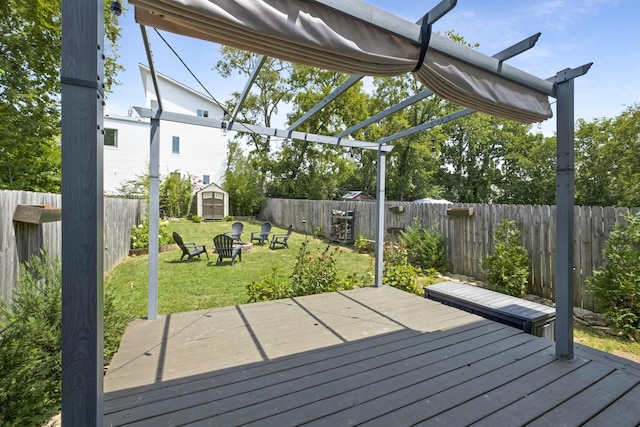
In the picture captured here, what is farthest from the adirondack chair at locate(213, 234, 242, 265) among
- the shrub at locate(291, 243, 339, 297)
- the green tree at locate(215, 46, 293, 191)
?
the green tree at locate(215, 46, 293, 191)

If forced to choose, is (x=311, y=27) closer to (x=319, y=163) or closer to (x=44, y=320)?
(x=44, y=320)

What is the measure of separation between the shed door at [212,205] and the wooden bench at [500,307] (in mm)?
14542

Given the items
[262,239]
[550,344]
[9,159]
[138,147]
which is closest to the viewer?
[550,344]

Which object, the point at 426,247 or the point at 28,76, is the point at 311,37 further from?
the point at 28,76

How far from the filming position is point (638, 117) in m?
13.1

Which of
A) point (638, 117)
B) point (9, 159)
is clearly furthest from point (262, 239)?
point (638, 117)

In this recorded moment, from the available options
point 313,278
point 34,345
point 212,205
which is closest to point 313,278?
point 313,278

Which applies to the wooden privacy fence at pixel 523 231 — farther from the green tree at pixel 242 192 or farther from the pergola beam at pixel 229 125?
the green tree at pixel 242 192

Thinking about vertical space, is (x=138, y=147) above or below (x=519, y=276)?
above

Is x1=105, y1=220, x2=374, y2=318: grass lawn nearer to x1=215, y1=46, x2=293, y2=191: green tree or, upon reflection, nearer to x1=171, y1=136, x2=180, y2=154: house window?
x1=171, y1=136, x2=180, y2=154: house window

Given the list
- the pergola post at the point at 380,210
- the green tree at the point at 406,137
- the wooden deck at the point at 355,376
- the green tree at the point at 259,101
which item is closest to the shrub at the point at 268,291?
the wooden deck at the point at 355,376

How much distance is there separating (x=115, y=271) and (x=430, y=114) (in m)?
19.3

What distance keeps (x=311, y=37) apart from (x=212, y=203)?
1665cm

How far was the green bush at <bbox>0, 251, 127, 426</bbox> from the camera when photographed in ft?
6.02
